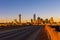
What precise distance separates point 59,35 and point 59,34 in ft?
0.12

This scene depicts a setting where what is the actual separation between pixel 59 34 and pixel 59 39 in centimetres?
28

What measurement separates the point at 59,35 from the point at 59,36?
0.07m

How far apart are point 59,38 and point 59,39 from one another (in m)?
0.05

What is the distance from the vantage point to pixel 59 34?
6215 mm

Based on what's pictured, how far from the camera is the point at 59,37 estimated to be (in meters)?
6.34

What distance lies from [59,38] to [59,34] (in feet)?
0.74

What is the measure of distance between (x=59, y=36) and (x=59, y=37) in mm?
64

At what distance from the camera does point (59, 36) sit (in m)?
6.29

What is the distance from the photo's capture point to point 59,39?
21.1ft

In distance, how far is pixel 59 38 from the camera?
638cm

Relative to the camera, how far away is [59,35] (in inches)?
245
